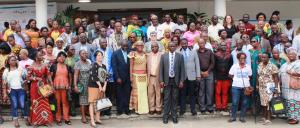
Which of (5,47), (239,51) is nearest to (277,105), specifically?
(239,51)

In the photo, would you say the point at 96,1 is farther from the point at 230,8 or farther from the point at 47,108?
the point at 47,108

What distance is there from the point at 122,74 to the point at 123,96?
56cm

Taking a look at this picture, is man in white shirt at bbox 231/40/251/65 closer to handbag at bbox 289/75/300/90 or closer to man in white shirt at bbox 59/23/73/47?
handbag at bbox 289/75/300/90

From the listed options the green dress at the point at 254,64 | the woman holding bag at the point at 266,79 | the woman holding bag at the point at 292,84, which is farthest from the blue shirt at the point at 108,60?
the woman holding bag at the point at 292,84

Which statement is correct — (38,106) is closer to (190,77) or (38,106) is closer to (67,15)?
(190,77)

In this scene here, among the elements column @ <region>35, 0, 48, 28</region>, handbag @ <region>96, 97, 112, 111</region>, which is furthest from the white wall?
handbag @ <region>96, 97, 112, 111</region>

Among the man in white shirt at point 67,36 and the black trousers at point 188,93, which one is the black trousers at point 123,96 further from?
the man in white shirt at point 67,36

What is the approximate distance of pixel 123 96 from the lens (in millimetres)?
11680

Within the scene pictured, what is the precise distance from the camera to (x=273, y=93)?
1123 cm

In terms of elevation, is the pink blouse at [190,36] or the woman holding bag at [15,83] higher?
the pink blouse at [190,36]

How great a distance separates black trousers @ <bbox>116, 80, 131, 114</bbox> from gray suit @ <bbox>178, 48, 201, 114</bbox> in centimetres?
127

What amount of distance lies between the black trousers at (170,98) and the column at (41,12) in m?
5.39

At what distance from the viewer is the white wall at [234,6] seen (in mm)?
16391

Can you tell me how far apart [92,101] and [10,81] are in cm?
190
